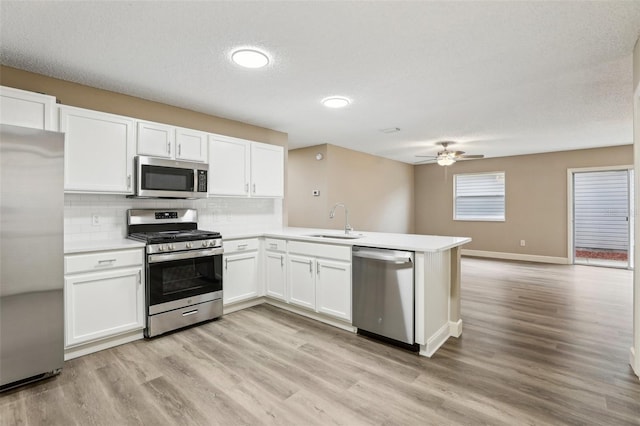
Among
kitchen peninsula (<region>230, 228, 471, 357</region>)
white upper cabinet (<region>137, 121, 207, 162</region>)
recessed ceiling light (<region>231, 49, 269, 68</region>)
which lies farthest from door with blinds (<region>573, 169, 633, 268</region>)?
white upper cabinet (<region>137, 121, 207, 162</region>)

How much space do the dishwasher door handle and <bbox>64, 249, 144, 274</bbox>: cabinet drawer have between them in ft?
6.45

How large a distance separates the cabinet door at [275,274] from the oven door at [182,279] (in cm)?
63

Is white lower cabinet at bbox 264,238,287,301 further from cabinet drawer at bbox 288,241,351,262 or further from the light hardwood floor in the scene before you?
the light hardwood floor

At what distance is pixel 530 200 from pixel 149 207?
290 inches

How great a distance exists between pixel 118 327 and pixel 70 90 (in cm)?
222

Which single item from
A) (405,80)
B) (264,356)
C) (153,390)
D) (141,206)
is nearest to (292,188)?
(141,206)

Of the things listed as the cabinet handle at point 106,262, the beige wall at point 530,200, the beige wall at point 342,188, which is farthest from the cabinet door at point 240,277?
the beige wall at point 530,200

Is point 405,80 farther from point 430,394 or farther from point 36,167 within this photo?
point 36,167

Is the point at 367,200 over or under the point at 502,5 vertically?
under

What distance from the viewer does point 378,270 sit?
278 centimetres

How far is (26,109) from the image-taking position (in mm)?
2387

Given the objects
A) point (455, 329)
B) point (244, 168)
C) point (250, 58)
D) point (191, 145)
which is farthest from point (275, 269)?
point (250, 58)

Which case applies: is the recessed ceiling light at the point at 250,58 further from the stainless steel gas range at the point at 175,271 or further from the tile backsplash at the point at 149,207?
the tile backsplash at the point at 149,207

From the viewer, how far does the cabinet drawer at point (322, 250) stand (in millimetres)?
3039
